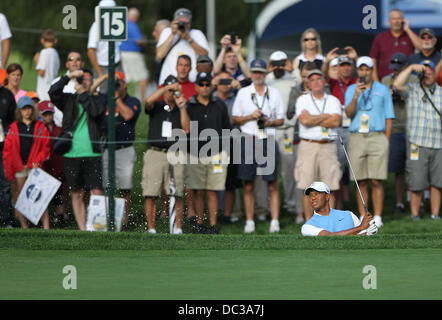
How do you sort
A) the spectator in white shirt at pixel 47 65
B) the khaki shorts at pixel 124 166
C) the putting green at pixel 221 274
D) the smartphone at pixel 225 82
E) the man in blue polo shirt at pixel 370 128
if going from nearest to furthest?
1. the putting green at pixel 221 274
2. the khaki shorts at pixel 124 166
3. the man in blue polo shirt at pixel 370 128
4. the smartphone at pixel 225 82
5. the spectator in white shirt at pixel 47 65

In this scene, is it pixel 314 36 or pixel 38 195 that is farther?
pixel 314 36

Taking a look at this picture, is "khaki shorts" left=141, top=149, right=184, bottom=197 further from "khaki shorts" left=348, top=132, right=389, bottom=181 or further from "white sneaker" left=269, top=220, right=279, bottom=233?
"khaki shorts" left=348, top=132, right=389, bottom=181

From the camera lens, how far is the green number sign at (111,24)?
1226cm

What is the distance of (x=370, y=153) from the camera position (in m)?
13.7

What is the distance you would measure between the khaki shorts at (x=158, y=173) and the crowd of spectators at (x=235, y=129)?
1cm

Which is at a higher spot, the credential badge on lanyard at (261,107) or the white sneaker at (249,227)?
the credential badge on lanyard at (261,107)

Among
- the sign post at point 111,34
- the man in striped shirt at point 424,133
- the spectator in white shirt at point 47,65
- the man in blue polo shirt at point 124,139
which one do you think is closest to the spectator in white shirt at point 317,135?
the man in striped shirt at point 424,133

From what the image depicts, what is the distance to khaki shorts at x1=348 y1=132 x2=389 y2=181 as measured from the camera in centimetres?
1367

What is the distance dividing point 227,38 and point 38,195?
3.33 meters

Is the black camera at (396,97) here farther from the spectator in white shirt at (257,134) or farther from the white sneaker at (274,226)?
the white sneaker at (274,226)

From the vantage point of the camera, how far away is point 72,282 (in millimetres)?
8508

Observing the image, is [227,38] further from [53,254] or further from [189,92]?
[53,254]

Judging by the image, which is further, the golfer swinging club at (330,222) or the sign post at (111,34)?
the sign post at (111,34)
